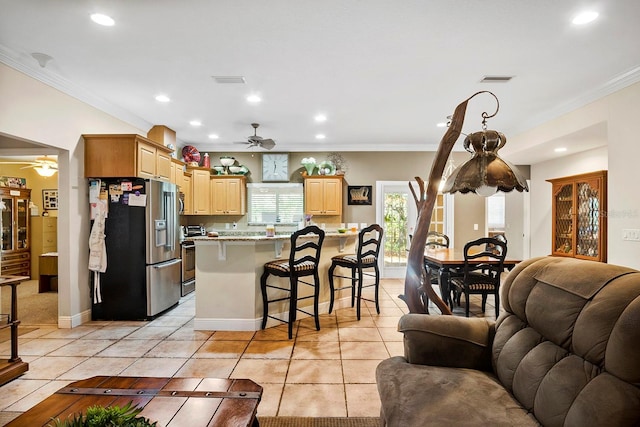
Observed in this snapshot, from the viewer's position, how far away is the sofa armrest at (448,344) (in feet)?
6.14

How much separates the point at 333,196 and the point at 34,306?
509 centimetres

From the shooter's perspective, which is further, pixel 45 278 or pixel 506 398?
pixel 45 278

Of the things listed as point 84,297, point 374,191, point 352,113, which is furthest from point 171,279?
point 374,191

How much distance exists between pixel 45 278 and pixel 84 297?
249 centimetres

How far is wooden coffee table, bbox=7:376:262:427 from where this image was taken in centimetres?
138

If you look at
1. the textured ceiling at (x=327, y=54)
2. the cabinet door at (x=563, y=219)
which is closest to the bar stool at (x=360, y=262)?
the textured ceiling at (x=327, y=54)

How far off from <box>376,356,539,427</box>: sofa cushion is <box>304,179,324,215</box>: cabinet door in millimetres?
5038

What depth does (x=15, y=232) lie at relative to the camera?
6836 millimetres

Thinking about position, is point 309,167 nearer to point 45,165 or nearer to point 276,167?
point 276,167

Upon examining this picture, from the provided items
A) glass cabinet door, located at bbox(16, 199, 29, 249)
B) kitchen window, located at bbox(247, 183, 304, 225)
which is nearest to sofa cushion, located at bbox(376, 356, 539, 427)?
kitchen window, located at bbox(247, 183, 304, 225)

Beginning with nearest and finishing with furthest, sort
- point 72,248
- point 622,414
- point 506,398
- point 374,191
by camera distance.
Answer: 1. point 622,414
2. point 506,398
3. point 72,248
4. point 374,191

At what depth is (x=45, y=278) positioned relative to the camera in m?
5.81

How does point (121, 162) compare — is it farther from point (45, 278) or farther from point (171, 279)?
point (45, 278)

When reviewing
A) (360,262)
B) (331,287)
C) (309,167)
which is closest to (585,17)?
(360,262)
